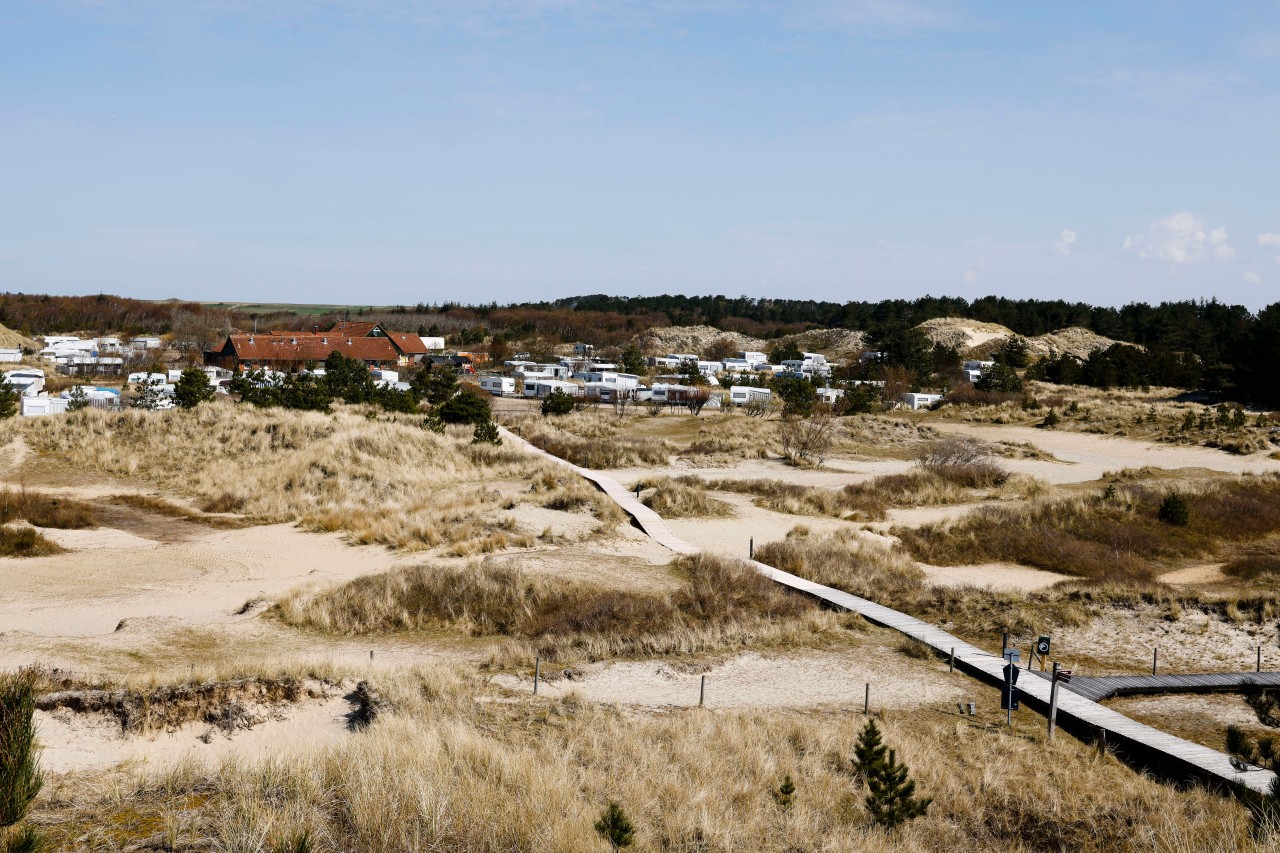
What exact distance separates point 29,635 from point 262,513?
41.6 ft

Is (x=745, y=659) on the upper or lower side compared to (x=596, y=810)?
lower

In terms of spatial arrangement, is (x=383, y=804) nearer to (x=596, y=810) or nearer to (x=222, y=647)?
(x=596, y=810)

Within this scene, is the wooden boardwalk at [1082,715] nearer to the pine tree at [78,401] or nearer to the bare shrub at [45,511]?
the bare shrub at [45,511]

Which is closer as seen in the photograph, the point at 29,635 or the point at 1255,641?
the point at 29,635

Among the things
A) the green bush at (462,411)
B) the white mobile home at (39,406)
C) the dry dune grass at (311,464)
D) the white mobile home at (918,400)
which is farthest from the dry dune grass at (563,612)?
the white mobile home at (918,400)

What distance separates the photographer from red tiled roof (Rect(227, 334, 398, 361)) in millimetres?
78188

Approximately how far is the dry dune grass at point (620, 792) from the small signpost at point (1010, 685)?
0.41m

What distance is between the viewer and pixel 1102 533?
90.6ft

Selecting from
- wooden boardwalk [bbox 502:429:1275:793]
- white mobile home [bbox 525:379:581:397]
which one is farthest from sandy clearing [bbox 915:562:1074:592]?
white mobile home [bbox 525:379:581:397]

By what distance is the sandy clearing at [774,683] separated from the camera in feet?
48.1

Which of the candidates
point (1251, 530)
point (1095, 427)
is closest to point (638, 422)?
point (1095, 427)

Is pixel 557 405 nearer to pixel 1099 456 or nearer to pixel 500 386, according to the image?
pixel 500 386

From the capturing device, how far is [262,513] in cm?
2964

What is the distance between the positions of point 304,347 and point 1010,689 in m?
75.2
